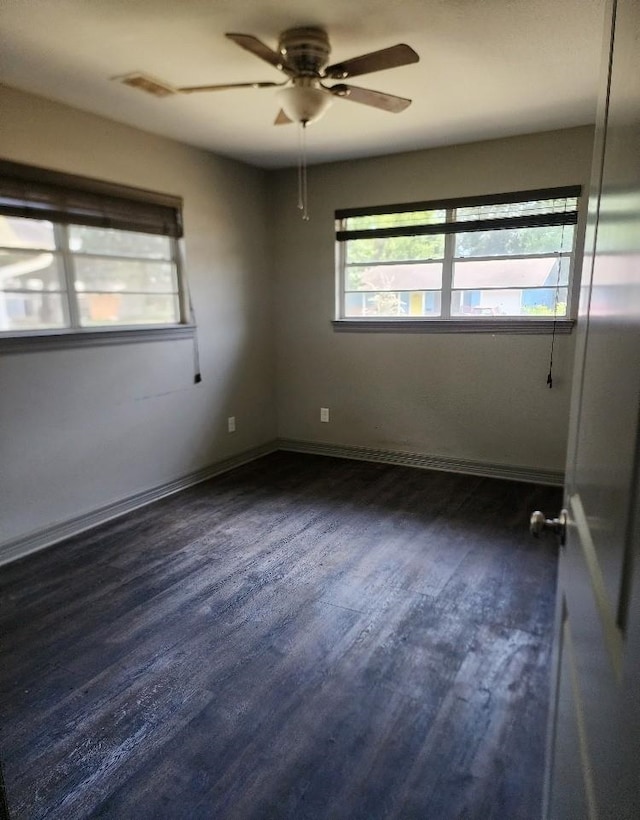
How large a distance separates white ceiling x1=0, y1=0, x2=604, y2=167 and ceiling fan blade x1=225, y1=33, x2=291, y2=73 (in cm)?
14

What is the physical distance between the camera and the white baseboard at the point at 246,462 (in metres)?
3.02

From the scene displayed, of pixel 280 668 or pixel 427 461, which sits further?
pixel 427 461

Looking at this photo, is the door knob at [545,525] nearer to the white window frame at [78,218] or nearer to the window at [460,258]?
the white window frame at [78,218]

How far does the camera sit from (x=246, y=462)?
4668 mm

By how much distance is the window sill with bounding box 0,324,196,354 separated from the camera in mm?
2814

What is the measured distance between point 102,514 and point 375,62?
116 inches

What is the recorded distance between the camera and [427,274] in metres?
4.19

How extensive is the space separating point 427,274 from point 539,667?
3014 millimetres

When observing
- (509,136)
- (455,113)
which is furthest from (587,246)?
(509,136)

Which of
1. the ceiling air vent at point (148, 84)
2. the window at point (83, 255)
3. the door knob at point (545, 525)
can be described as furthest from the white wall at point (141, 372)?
the door knob at point (545, 525)

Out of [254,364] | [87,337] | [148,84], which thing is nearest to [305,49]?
[148,84]

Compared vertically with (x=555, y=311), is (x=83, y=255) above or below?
above

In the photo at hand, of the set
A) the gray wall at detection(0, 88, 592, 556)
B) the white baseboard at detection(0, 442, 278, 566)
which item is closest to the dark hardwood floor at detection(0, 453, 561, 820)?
the white baseboard at detection(0, 442, 278, 566)

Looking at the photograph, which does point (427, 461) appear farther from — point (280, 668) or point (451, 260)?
point (280, 668)
